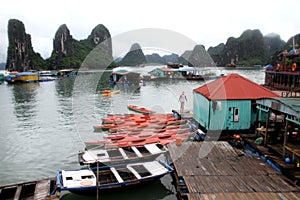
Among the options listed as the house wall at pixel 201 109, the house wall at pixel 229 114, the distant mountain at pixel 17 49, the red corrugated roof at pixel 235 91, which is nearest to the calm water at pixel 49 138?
the house wall at pixel 229 114

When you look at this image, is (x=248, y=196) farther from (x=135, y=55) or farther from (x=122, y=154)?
(x=135, y=55)

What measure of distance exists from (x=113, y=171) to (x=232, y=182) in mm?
4101

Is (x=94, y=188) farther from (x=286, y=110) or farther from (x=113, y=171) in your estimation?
(x=286, y=110)

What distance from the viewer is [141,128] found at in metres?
14.7

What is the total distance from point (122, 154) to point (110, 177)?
5.04 feet

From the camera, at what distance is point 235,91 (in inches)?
438

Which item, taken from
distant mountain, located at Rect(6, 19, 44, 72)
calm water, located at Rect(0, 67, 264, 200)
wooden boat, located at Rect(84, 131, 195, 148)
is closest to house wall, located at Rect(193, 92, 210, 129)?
wooden boat, located at Rect(84, 131, 195, 148)

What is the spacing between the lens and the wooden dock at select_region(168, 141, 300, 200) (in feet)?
20.6

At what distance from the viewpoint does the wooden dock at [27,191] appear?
7.23 meters

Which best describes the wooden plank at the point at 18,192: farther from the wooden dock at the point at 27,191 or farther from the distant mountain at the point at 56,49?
the distant mountain at the point at 56,49

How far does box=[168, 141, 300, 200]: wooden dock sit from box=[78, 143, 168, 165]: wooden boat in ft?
3.30

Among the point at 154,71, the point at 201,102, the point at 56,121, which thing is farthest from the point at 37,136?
the point at 154,71

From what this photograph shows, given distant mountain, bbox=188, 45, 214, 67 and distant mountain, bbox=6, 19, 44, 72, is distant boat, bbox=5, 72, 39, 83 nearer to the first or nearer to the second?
distant mountain, bbox=6, 19, 44, 72

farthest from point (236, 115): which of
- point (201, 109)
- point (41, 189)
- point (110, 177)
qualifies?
point (41, 189)
